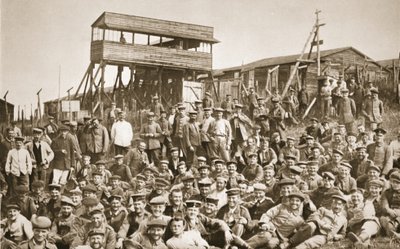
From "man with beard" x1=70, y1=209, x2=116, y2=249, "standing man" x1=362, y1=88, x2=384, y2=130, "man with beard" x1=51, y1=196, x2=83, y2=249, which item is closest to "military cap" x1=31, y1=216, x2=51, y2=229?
"man with beard" x1=51, y1=196, x2=83, y2=249

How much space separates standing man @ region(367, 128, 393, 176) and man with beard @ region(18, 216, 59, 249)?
175 inches

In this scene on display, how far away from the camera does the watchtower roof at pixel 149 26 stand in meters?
6.63

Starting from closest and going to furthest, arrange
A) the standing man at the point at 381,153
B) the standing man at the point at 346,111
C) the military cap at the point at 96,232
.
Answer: the military cap at the point at 96,232 < the standing man at the point at 381,153 < the standing man at the point at 346,111

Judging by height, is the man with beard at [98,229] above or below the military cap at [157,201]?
below

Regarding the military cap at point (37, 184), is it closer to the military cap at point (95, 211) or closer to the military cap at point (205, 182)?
the military cap at point (95, 211)

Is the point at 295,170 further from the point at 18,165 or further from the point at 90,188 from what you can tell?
the point at 18,165

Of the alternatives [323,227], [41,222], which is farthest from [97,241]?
[323,227]

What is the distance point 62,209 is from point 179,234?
1259 mm

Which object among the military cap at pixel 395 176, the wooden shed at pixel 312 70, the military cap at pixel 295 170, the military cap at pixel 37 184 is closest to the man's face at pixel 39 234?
the military cap at pixel 37 184

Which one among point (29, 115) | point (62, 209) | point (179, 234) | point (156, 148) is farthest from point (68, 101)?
point (179, 234)

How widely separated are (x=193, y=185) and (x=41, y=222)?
190 centimetres

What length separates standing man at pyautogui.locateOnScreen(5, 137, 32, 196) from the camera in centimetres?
570

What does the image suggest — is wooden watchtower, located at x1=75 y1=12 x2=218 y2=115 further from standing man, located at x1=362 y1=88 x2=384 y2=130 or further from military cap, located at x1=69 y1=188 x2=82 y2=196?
standing man, located at x1=362 y1=88 x2=384 y2=130

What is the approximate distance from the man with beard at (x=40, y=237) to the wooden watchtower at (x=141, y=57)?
83.6 inches
